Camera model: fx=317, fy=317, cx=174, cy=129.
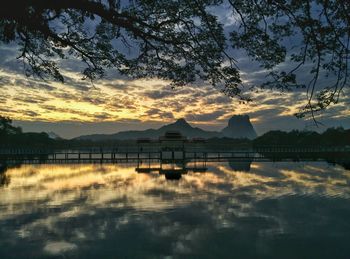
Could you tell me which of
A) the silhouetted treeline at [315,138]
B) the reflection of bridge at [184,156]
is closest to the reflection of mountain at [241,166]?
the reflection of bridge at [184,156]

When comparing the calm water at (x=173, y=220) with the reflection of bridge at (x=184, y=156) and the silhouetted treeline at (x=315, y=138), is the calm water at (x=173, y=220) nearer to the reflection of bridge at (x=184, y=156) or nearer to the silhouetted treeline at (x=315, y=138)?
the reflection of bridge at (x=184, y=156)

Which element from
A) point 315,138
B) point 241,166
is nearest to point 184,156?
point 241,166

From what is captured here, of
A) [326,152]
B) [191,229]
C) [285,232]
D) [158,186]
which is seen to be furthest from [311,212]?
[326,152]

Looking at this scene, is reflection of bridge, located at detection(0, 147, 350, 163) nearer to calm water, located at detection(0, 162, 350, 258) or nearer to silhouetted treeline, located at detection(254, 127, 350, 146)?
silhouetted treeline, located at detection(254, 127, 350, 146)

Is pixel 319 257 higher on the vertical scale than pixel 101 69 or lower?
lower

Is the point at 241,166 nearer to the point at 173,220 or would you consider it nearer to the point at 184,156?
the point at 184,156

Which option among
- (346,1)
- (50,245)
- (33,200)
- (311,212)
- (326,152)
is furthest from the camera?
(326,152)

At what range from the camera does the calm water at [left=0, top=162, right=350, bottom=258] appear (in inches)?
421

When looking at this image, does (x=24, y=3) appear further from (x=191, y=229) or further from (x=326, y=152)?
(x=326, y=152)

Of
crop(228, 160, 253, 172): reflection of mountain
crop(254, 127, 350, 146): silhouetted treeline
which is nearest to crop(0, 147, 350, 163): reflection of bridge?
crop(228, 160, 253, 172): reflection of mountain

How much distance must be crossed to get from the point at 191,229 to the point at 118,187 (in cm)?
1163

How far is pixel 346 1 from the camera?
18.8ft

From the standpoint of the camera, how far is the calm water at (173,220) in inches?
421

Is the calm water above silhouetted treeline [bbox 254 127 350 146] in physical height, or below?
below
